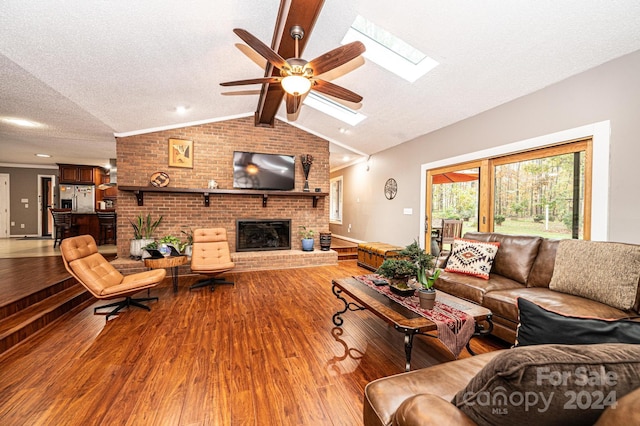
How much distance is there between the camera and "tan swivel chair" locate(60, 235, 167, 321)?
107 inches

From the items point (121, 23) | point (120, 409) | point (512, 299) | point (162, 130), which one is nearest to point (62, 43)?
point (121, 23)

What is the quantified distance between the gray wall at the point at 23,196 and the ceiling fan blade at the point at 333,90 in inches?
419

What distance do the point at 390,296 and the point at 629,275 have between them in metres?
1.72

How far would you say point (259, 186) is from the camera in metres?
5.49

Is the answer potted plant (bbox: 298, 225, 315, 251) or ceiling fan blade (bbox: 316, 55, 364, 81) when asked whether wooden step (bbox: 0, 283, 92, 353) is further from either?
ceiling fan blade (bbox: 316, 55, 364, 81)

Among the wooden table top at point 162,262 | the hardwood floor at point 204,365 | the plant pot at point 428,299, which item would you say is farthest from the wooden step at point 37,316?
the plant pot at point 428,299

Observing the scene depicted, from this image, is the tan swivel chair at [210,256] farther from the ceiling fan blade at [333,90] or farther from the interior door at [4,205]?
the interior door at [4,205]

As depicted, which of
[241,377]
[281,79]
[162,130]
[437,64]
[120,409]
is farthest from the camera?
[162,130]

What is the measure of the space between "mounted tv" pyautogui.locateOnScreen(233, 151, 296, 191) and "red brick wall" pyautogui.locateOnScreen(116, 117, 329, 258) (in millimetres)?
160

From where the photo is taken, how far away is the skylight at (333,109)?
16.1ft

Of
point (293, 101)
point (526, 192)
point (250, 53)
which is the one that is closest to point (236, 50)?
point (250, 53)

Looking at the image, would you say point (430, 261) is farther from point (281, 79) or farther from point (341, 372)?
point (281, 79)

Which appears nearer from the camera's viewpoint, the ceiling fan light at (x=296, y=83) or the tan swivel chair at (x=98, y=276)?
the ceiling fan light at (x=296, y=83)

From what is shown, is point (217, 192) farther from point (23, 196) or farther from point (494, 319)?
point (23, 196)
